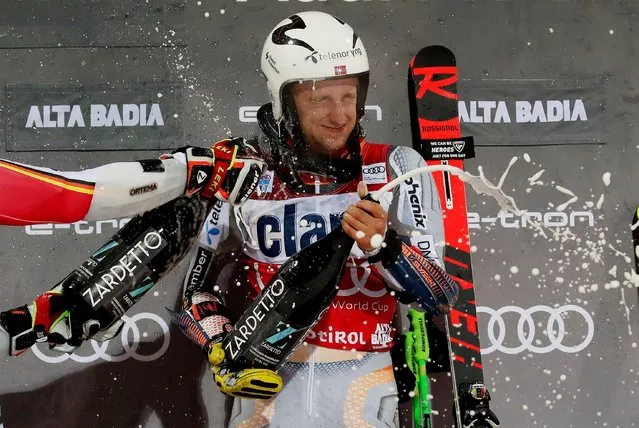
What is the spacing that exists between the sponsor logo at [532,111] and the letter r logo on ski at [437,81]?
14cm

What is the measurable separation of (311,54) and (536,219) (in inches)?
43.3

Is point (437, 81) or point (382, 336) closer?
point (382, 336)

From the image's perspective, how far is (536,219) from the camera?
2939 millimetres

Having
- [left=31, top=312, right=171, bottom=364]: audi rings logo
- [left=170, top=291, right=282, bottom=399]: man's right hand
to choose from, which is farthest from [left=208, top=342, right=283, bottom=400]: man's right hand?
[left=31, top=312, right=171, bottom=364]: audi rings logo

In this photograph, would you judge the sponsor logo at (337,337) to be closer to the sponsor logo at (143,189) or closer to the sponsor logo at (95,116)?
the sponsor logo at (143,189)

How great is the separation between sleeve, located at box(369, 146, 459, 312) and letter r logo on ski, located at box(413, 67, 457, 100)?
49cm

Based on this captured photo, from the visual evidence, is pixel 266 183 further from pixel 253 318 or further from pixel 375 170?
pixel 253 318

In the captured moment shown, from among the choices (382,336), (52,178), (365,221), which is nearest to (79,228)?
(52,178)

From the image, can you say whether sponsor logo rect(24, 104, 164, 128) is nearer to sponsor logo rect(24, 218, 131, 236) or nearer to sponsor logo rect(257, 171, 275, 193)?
sponsor logo rect(24, 218, 131, 236)

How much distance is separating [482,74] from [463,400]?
1.12 m

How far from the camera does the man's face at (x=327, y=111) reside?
232 cm

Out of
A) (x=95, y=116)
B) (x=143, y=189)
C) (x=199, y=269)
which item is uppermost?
(x=95, y=116)

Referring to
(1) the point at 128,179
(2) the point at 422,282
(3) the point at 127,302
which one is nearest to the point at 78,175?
(1) the point at 128,179

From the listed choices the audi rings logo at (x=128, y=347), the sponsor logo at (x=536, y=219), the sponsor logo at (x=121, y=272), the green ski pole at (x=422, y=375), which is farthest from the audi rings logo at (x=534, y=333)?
the sponsor logo at (x=121, y=272)
